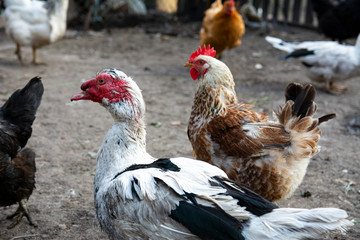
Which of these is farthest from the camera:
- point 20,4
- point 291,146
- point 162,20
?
point 162,20

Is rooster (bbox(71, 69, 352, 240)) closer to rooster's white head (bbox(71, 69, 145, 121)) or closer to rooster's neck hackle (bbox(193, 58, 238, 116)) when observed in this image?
rooster's white head (bbox(71, 69, 145, 121))

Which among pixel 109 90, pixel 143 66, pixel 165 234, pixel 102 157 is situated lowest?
pixel 143 66

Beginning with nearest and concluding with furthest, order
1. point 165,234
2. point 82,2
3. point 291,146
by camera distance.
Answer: point 165,234, point 291,146, point 82,2

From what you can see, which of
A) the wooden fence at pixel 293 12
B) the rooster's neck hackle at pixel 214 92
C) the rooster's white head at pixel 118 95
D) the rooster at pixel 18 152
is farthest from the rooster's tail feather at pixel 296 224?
the wooden fence at pixel 293 12

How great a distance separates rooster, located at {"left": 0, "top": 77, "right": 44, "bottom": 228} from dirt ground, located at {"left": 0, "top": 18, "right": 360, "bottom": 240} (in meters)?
0.29

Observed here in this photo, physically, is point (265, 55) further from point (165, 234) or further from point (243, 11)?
point (165, 234)

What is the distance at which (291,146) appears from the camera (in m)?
3.22

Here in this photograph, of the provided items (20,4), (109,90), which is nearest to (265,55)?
(20,4)

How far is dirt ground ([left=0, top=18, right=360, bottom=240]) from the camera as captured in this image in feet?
12.5

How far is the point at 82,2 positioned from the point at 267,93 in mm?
7340

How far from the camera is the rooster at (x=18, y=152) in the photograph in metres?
3.31

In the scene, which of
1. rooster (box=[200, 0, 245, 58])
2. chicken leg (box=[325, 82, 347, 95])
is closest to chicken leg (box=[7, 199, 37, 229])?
rooster (box=[200, 0, 245, 58])

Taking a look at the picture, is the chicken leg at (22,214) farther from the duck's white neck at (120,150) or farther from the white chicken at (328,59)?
the white chicken at (328,59)

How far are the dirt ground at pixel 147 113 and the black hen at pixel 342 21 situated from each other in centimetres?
122
